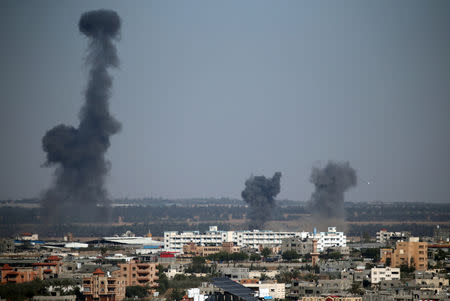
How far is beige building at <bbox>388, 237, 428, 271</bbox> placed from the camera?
3748 inches

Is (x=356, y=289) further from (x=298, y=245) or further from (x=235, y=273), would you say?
(x=298, y=245)

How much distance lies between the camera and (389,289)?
2928 inches

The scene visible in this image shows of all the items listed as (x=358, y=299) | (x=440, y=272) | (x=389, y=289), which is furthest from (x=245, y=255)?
(x=358, y=299)

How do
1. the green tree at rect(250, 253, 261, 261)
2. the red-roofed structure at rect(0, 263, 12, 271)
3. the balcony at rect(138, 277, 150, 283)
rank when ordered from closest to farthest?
the balcony at rect(138, 277, 150, 283) → the red-roofed structure at rect(0, 263, 12, 271) → the green tree at rect(250, 253, 261, 261)

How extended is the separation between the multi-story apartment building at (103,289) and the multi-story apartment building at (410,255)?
2986 centimetres

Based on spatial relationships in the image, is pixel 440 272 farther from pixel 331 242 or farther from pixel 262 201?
pixel 262 201

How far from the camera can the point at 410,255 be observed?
3775 inches

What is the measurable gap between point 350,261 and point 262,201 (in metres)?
44.2

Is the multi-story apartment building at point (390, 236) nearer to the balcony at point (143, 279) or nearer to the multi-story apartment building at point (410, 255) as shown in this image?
the multi-story apartment building at point (410, 255)

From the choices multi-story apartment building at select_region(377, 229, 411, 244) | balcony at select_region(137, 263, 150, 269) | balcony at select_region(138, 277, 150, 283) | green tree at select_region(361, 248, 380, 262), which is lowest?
balcony at select_region(138, 277, 150, 283)

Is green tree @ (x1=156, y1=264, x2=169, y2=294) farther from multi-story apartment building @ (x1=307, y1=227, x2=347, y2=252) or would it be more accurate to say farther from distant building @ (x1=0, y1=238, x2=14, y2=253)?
multi-story apartment building @ (x1=307, y1=227, x2=347, y2=252)

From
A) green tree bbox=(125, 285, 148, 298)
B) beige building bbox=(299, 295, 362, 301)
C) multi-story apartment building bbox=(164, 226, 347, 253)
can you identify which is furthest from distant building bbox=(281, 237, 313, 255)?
beige building bbox=(299, 295, 362, 301)

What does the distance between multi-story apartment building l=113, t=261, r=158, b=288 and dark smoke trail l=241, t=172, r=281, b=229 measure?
58860mm

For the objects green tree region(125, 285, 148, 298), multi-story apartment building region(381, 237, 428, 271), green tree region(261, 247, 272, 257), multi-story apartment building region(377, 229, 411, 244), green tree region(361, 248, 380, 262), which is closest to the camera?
green tree region(125, 285, 148, 298)
